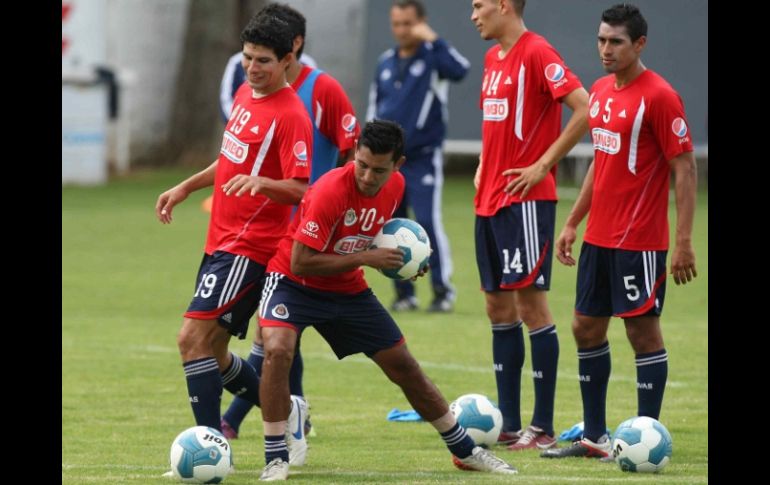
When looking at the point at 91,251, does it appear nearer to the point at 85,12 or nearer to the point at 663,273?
the point at 85,12

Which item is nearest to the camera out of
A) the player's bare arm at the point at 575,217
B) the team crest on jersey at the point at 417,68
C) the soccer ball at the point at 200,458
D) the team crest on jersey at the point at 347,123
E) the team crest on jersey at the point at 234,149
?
the soccer ball at the point at 200,458

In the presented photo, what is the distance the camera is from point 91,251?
19.8m

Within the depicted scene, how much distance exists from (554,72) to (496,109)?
407 mm

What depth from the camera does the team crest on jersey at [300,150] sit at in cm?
740

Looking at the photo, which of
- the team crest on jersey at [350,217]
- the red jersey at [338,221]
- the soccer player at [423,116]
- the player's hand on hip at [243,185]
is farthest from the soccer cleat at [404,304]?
the player's hand on hip at [243,185]

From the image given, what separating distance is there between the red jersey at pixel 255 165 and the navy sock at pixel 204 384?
23.4 inches

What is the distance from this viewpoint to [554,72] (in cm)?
828

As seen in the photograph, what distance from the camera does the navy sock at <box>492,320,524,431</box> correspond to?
27.9 ft

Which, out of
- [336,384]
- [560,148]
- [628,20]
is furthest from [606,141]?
[336,384]

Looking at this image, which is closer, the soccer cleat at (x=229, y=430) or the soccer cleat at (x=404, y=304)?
the soccer cleat at (x=229, y=430)

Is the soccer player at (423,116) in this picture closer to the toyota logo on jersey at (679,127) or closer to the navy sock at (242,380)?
the navy sock at (242,380)
